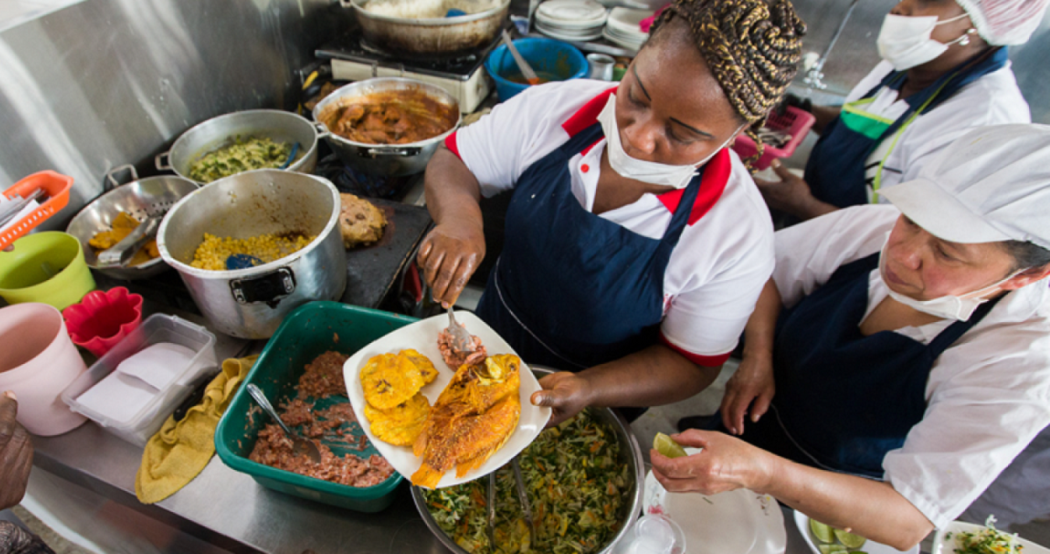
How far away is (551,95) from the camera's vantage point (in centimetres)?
187

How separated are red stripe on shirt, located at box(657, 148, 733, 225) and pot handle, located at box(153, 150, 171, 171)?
2.51 meters

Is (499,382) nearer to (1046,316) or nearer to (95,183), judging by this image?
(1046,316)

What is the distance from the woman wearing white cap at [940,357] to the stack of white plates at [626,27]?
2770 millimetres

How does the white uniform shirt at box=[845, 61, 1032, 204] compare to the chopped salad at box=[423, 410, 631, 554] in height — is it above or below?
above

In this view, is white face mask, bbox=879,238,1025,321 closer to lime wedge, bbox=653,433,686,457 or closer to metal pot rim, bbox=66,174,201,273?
lime wedge, bbox=653,433,686,457

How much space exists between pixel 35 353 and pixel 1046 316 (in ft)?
10.9

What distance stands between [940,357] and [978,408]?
241 millimetres

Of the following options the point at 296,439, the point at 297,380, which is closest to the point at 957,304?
the point at 296,439

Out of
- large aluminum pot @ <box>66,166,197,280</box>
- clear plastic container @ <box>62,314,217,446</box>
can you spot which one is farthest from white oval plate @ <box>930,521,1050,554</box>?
large aluminum pot @ <box>66,166,197,280</box>

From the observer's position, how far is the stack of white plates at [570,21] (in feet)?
13.0

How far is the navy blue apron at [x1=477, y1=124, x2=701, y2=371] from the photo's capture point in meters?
1.65

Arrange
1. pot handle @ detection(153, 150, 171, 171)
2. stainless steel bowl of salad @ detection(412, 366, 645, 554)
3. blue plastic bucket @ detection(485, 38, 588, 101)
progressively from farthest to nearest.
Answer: blue plastic bucket @ detection(485, 38, 588, 101)
pot handle @ detection(153, 150, 171, 171)
stainless steel bowl of salad @ detection(412, 366, 645, 554)

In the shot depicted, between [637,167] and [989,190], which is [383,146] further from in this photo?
[989,190]

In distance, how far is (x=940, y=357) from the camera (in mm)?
1531
